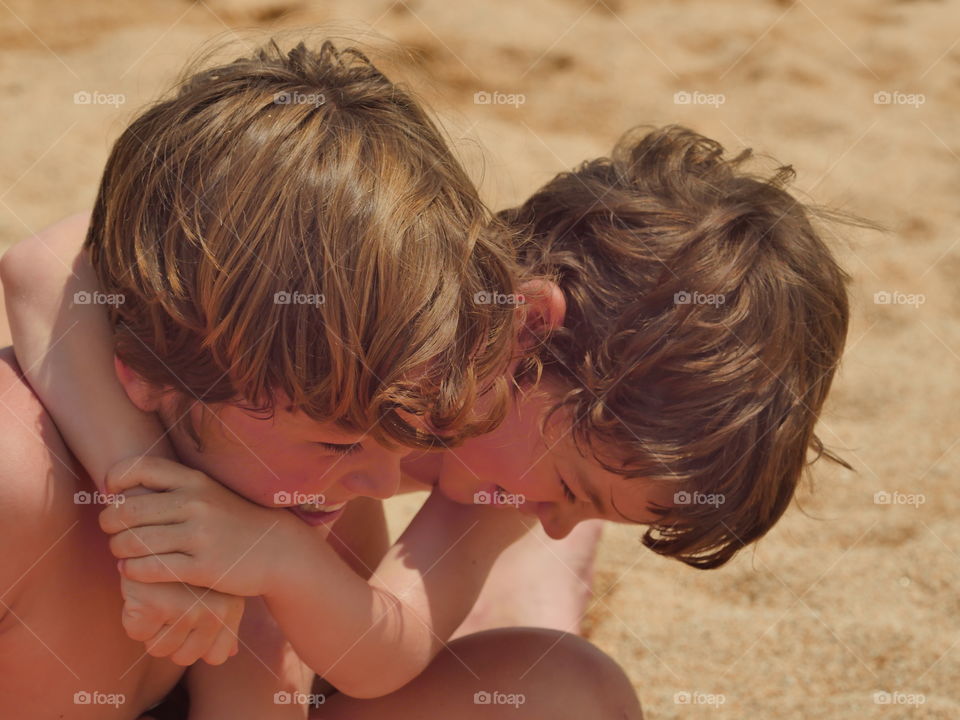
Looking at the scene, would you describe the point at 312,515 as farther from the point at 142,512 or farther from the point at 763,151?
the point at 763,151

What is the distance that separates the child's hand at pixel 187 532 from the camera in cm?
151

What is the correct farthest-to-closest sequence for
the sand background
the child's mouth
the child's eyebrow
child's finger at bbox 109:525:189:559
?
1. the sand background
2. the child's eyebrow
3. the child's mouth
4. child's finger at bbox 109:525:189:559

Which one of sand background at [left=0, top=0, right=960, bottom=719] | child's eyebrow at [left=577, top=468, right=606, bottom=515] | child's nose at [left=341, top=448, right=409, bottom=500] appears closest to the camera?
child's nose at [left=341, top=448, right=409, bottom=500]

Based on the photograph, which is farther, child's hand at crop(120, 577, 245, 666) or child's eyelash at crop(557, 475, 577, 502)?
child's eyelash at crop(557, 475, 577, 502)

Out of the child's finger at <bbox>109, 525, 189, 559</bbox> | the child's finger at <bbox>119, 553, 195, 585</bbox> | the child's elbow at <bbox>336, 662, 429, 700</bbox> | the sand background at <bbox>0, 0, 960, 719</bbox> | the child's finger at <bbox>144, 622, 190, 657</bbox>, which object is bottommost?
the sand background at <bbox>0, 0, 960, 719</bbox>

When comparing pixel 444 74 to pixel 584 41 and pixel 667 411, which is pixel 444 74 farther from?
pixel 667 411

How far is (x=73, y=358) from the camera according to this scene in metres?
1.60

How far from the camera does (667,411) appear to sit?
1836mm

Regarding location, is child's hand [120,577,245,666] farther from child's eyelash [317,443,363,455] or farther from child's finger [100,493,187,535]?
child's eyelash [317,443,363,455]

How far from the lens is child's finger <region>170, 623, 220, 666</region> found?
5.13 feet

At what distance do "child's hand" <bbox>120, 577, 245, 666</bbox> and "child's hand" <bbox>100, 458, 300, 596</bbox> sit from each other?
0.06 feet

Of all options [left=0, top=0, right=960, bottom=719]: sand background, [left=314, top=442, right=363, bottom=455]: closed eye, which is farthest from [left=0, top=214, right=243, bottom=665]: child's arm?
[left=0, top=0, right=960, bottom=719]: sand background

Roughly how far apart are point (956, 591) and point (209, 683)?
5.06 ft

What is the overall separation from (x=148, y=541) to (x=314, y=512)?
331 millimetres
